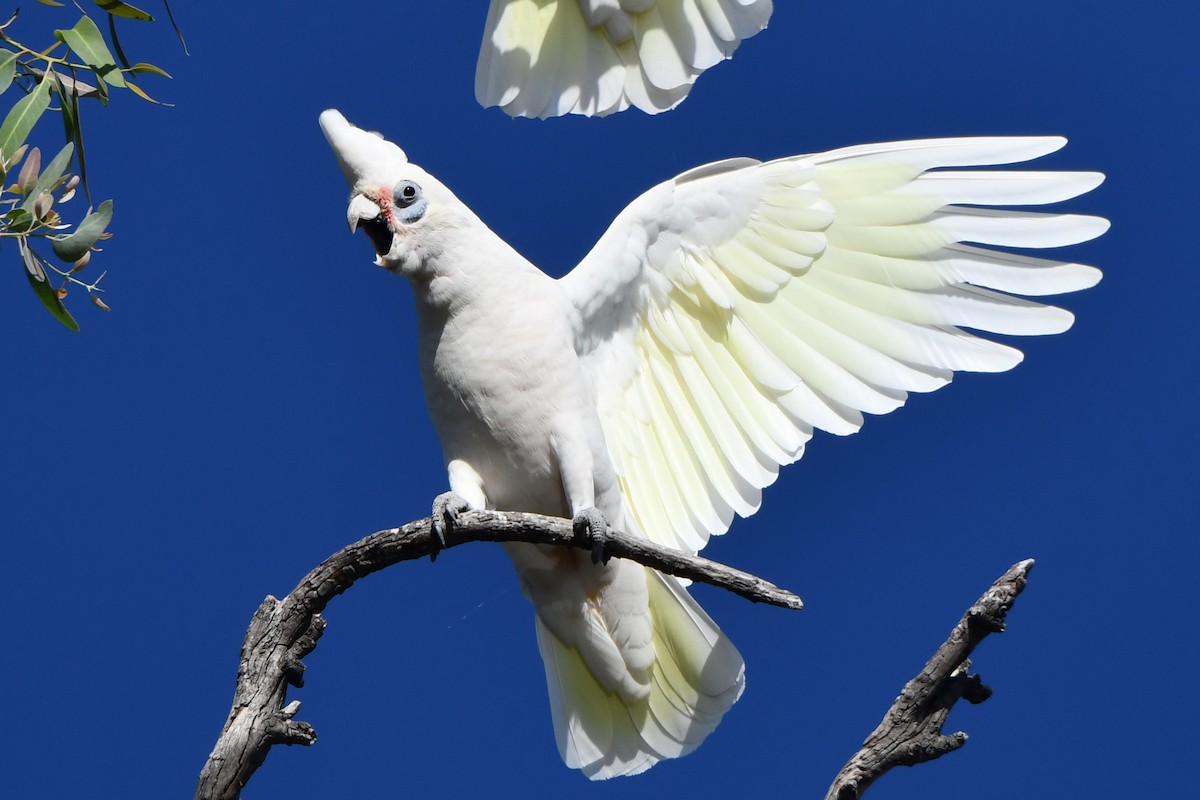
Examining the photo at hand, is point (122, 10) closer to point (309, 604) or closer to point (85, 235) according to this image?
point (85, 235)

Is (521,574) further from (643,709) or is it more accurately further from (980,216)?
(980,216)

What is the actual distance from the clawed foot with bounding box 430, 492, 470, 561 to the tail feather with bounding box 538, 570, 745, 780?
0.56 meters

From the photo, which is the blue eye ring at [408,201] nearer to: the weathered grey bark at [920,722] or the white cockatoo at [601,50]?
the white cockatoo at [601,50]

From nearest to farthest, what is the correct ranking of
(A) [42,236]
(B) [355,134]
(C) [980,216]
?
(A) [42,236] < (B) [355,134] < (C) [980,216]

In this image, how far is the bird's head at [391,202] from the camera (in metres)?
3.18

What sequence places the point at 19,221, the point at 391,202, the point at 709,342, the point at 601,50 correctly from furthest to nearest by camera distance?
the point at 601,50 → the point at 709,342 → the point at 391,202 → the point at 19,221

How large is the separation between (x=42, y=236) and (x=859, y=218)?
181 centimetres

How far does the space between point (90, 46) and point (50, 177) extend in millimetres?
321

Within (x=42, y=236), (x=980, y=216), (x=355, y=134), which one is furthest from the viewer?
(x=980, y=216)

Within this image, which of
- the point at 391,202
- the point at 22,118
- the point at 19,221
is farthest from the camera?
the point at 391,202

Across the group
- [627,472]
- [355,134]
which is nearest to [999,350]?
[627,472]

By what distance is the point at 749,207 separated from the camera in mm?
3525

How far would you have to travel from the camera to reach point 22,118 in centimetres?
279

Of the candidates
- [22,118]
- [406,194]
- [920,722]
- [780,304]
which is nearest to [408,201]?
[406,194]
